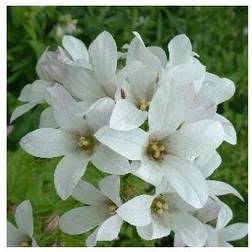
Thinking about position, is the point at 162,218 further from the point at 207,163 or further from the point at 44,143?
the point at 44,143

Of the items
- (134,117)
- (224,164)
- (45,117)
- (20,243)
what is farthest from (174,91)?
(224,164)

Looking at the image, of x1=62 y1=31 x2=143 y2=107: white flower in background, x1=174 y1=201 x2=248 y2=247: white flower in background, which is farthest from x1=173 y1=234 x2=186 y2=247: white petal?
x1=62 y1=31 x2=143 y2=107: white flower in background

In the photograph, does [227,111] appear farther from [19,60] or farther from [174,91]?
[174,91]

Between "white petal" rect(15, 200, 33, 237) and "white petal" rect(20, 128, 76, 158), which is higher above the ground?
"white petal" rect(20, 128, 76, 158)

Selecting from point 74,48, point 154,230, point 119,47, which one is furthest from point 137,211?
point 119,47

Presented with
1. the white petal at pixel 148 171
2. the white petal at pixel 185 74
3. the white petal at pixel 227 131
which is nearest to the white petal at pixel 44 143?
the white petal at pixel 148 171

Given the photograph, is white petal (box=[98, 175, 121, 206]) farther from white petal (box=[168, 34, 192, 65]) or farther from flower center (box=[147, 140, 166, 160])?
white petal (box=[168, 34, 192, 65])
